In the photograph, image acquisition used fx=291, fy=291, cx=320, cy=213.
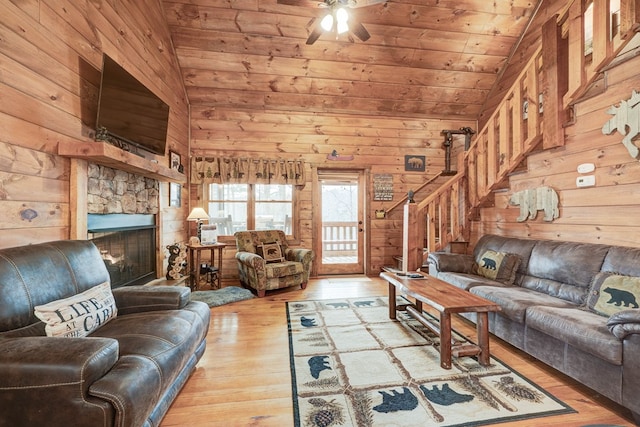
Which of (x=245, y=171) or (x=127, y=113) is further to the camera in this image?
(x=245, y=171)

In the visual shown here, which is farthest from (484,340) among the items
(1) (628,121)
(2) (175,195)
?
(2) (175,195)

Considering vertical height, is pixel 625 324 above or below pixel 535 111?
below

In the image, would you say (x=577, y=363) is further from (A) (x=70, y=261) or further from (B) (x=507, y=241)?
(A) (x=70, y=261)

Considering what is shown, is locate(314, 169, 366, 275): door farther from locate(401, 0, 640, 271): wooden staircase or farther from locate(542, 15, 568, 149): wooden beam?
locate(542, 15, 568, 149): wooden beam

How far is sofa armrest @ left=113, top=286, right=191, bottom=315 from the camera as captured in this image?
6.60ft

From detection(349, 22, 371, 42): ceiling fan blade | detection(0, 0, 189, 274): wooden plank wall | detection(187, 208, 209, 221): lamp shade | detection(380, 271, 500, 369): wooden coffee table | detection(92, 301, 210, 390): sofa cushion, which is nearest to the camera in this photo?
detection(92, 301, 210, 390): sofa cushion

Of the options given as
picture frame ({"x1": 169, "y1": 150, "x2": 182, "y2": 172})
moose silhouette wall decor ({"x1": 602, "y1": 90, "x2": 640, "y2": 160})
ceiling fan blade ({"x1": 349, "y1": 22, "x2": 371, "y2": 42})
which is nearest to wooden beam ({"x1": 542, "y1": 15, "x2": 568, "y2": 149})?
moose silhouette wall decor ({"x1": 602, "y1": 90, "x2": 640, "y2": 160})

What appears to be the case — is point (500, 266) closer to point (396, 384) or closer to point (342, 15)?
point (396, 384)

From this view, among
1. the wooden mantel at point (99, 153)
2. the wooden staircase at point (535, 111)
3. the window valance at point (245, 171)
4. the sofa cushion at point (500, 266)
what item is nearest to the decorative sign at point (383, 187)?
the wooden staircase at point (535, 111)

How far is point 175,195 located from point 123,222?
4.43 ft

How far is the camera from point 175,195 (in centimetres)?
428

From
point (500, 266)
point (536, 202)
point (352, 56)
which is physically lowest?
point (500, 266)

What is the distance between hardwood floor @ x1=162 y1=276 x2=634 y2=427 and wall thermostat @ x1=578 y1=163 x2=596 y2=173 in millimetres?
1787

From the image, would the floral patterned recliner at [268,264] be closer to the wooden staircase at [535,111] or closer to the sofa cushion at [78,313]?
the wooden staircase at [535,111]
